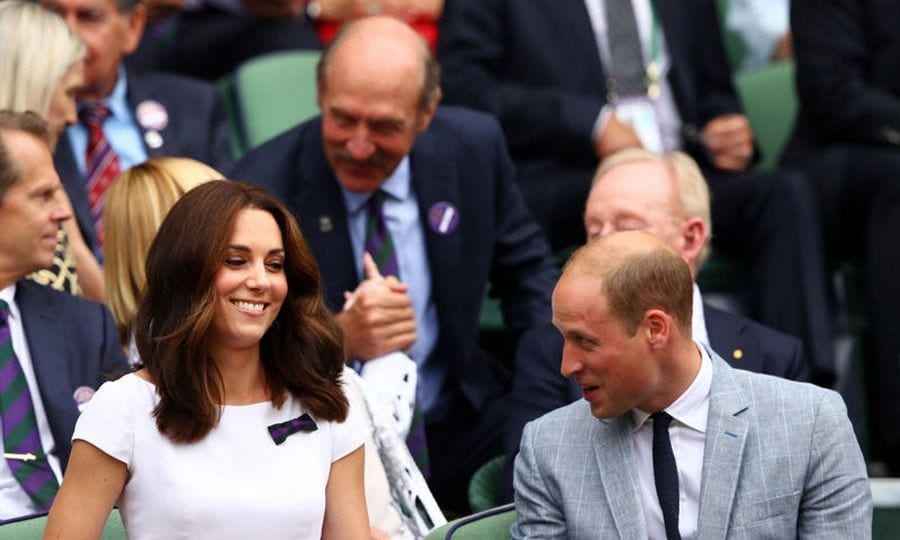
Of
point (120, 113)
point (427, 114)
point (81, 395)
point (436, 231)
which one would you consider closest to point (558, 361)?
point (436, 231)

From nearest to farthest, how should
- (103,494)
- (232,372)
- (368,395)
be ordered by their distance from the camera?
1. (103,494)
2. (232,372)
3. (368,395)

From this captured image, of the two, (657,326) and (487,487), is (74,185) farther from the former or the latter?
(657,326)

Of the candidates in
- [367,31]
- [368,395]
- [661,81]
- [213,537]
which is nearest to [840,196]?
[661,81]

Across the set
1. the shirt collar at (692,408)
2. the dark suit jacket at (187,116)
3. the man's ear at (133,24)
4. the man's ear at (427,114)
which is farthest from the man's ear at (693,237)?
the man's ear at (133,24)

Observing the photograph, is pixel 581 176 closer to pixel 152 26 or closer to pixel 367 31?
pixel 367 31

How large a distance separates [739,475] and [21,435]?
1562mm

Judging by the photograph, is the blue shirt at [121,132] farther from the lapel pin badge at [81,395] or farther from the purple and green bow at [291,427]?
the purple and green bow at [291,427]

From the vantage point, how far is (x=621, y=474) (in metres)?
3.43

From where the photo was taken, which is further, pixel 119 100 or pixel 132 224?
pixel 119 100

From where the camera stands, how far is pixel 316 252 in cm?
471

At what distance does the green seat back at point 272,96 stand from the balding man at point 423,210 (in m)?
0.90

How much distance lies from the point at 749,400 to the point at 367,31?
6.03 ft

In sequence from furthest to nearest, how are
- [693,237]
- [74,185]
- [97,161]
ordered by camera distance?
[97,161]
[74,185]
[693,237]

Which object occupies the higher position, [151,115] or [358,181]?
[151,115]
